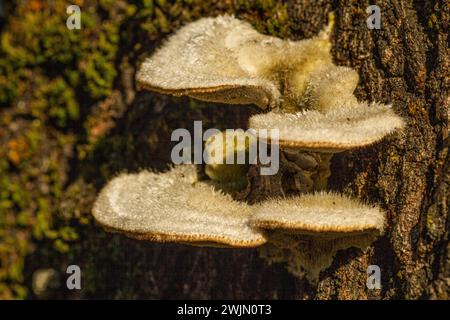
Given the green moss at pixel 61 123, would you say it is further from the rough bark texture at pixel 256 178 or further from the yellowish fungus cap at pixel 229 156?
the yellowish fungus cap at pixel 229 156

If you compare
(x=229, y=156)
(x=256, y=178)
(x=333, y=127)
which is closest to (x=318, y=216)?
(x=333, y=127)

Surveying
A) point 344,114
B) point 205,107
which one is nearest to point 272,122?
point 344,114

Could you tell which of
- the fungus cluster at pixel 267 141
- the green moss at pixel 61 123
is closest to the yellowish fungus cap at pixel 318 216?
the fungus cluster at pixel 267 141

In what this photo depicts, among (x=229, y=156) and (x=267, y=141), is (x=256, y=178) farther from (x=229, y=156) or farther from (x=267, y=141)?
(x=267, y=141)

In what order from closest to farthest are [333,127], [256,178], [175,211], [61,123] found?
1. [333,127]
2. [175,211]
3. [256,178]
4. [61,123]

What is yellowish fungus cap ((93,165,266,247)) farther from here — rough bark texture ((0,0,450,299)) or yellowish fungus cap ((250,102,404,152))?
yellowish fungus cap ((250,102,404,152))
